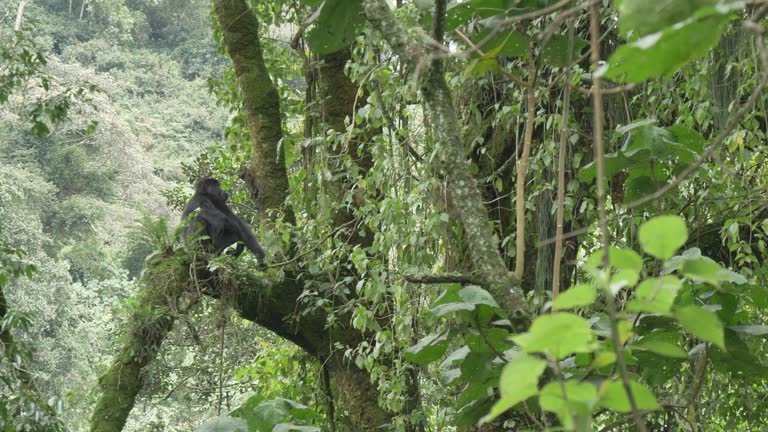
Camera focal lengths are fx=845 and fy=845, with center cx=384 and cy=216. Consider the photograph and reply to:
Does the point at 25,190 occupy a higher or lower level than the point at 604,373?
higher

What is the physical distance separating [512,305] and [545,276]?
201 cm

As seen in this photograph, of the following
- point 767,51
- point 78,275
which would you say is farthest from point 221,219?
point 78,275

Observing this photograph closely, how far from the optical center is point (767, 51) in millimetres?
446

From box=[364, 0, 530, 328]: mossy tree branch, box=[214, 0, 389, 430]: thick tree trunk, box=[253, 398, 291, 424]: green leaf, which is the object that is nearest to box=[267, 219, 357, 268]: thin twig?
box=[214, 0, 389, 430]: thick tree trunk

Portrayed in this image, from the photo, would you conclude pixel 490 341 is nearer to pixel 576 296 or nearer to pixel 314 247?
pixel 576 296

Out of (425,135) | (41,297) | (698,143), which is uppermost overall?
(41,297)

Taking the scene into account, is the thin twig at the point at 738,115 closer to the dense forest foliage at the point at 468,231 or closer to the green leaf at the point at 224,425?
the dense forest foliage at the point at 468,231

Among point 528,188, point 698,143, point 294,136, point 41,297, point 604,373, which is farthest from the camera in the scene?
point 41,297

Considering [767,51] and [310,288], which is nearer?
[767,51]

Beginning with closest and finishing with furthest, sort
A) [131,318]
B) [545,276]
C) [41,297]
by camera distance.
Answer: [545,276], [131,318], [41,297]

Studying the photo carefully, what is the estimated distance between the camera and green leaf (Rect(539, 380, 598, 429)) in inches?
19.2

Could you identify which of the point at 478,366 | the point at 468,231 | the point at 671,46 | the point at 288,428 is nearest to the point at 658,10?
the point at 671,46

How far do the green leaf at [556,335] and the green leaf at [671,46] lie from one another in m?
0.15

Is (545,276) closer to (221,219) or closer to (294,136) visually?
(294,136)
